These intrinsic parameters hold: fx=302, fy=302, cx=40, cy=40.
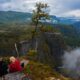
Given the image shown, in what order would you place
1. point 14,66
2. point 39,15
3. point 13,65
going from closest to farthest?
point 13,65 → point 14,66 → point 39,15

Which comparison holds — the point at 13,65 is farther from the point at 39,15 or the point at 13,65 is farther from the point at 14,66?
the point at 39,15

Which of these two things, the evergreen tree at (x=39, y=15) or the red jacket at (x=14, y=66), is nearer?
the red jacket at (x=14, y=66)

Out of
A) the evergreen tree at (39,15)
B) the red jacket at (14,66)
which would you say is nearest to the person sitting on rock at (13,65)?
the red jacket at (14,66)

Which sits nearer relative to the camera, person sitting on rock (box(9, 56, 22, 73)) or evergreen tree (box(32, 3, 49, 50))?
person sitting on rock (box(9, 56, 22, 73))

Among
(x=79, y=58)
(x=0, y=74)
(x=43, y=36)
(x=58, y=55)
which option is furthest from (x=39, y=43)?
(x=0, y=74)

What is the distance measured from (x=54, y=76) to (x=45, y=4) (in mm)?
33157

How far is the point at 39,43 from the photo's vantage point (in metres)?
61.6

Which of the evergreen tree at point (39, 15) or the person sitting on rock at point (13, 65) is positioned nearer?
the person sitting on rock at point (13, 65)

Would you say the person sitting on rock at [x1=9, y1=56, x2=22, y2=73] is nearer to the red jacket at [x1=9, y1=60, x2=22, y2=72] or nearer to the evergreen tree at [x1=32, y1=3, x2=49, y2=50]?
the red jacket at [x1=9, y1=60, x2=22, y2=72]

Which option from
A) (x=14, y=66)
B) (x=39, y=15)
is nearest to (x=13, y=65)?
(x=14, y=66)

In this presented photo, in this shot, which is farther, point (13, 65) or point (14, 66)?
point (14, 66)

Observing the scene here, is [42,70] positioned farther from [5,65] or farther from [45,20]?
[45,20]

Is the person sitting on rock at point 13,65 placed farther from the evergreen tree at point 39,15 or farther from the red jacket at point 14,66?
the evergreen tree at point 39,15

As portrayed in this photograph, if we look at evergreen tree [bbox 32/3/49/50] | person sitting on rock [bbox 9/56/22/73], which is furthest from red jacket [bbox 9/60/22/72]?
evergreen tree [bbox 32/3/49/50]
